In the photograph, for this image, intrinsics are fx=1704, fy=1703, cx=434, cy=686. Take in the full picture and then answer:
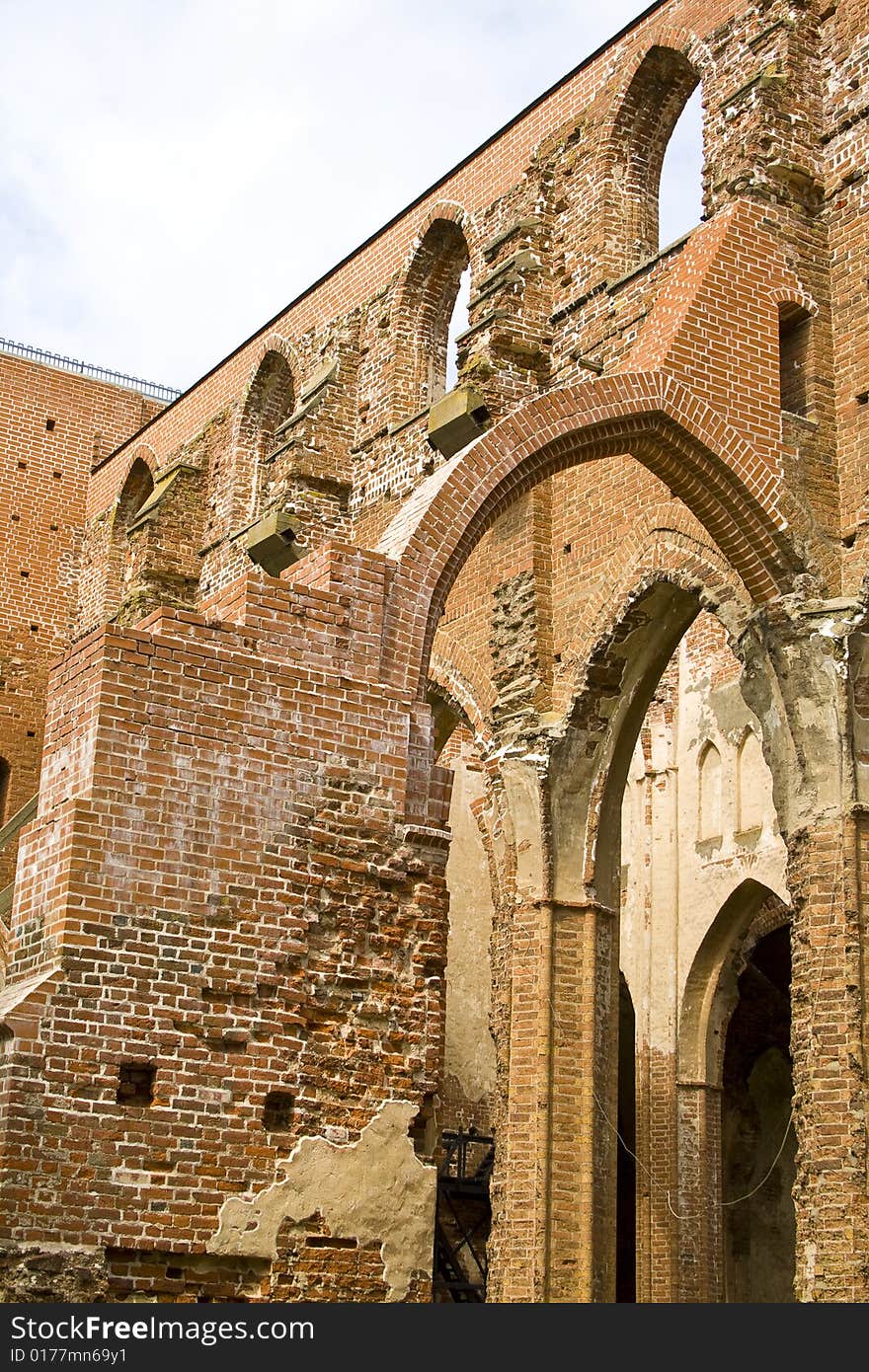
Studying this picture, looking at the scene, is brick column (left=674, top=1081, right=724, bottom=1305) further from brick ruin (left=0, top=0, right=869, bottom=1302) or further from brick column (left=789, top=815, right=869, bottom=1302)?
brick column (left=789, top=815, right=869, bottom=1302)

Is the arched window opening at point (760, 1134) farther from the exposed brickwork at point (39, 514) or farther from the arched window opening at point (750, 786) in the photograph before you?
the exposed brickwork at point (39, 514)

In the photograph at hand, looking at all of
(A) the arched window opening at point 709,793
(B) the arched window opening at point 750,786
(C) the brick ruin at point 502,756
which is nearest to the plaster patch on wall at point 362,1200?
(C) the brick ruin at point 502,756

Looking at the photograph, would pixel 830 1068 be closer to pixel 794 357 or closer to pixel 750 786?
pixel 794 357

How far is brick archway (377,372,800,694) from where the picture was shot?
8.41 metres

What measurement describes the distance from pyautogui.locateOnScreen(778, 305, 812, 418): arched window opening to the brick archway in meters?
0.90

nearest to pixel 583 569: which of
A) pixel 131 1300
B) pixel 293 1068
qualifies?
pixel 293 1068

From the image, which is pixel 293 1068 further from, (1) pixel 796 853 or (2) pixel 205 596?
(2) pixel 205 596

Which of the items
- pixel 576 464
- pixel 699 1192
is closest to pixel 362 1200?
pixel 576 464

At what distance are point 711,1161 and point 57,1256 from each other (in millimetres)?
10535

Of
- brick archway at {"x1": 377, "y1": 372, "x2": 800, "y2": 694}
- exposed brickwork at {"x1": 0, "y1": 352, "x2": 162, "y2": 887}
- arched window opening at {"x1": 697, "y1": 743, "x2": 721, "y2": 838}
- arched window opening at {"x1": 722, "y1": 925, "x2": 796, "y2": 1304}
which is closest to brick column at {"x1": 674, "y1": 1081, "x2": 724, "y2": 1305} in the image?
arched window opening at {"x1": 722, "y1": 925, "x2": 796, "y2": 1304}

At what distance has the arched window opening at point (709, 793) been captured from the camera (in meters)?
17.5

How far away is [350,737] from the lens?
7.95m

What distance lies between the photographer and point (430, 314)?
656 inches

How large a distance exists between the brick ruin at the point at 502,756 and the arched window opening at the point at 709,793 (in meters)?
0.04
